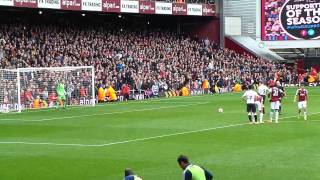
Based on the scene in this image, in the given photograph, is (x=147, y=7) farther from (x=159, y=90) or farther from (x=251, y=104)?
(x=251, y=104)

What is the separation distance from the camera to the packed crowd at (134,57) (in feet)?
165

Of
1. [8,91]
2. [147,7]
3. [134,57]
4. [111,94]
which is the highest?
[147,7]

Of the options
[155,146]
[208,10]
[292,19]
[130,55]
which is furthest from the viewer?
[208,10]

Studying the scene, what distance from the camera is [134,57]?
57719mm

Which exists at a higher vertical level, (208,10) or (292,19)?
(208,10)

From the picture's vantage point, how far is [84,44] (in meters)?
55.3

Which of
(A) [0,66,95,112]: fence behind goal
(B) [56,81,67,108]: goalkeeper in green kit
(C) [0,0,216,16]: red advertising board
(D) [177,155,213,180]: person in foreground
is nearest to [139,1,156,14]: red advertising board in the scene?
(C) [0,0,216,16]: red advertising board

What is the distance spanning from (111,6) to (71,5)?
4877 mm

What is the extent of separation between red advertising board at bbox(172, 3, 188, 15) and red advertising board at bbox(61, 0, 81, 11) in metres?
12.2

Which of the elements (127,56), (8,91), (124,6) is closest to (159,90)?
(127,56)

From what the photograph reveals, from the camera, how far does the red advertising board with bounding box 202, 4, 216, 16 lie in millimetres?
67438

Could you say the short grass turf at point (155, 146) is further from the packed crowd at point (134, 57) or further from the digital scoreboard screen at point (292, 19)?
the digital scoreboard screen at point (292, 19)

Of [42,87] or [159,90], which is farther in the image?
[159,90]

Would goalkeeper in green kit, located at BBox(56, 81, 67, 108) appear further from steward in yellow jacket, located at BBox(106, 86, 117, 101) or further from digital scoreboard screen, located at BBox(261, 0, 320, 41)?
digital scoreboard screen, located at BBox(261, 0, 320, 41)
